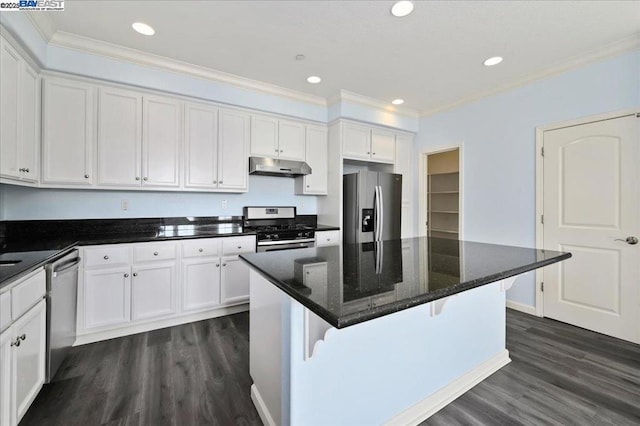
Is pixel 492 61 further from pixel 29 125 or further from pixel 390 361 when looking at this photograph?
pixel 29 125

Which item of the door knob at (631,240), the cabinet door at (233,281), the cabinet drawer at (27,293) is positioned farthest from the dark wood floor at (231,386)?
the door knob at (631,240)

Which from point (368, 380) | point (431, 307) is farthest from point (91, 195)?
point (431, 307)

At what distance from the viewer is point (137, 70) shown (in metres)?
2.73

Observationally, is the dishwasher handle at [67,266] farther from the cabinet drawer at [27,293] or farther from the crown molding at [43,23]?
the crown molding at [43,23]

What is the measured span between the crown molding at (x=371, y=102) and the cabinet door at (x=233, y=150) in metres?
1.25

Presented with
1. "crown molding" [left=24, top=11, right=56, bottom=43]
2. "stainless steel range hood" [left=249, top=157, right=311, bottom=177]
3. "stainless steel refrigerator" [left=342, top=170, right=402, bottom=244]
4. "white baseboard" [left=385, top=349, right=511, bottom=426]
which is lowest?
"white baseboard" [left=385, top=349, right=511, bottom=426]

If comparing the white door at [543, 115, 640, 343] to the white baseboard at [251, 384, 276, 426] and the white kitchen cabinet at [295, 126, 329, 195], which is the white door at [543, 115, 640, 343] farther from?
the white baseboard at [251, 384, 276, 426]

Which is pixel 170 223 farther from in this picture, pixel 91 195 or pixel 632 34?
pixel 632 34

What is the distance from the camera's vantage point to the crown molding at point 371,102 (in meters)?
3.65

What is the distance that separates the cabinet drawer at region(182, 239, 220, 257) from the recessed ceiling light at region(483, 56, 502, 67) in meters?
3.40

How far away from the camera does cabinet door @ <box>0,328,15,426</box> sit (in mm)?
1255

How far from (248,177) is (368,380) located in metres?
2.71

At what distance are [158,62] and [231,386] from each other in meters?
3.05

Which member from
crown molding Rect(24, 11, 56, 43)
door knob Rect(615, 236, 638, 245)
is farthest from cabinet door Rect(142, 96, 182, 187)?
door knob Rect(615, 236, 638, 245)
